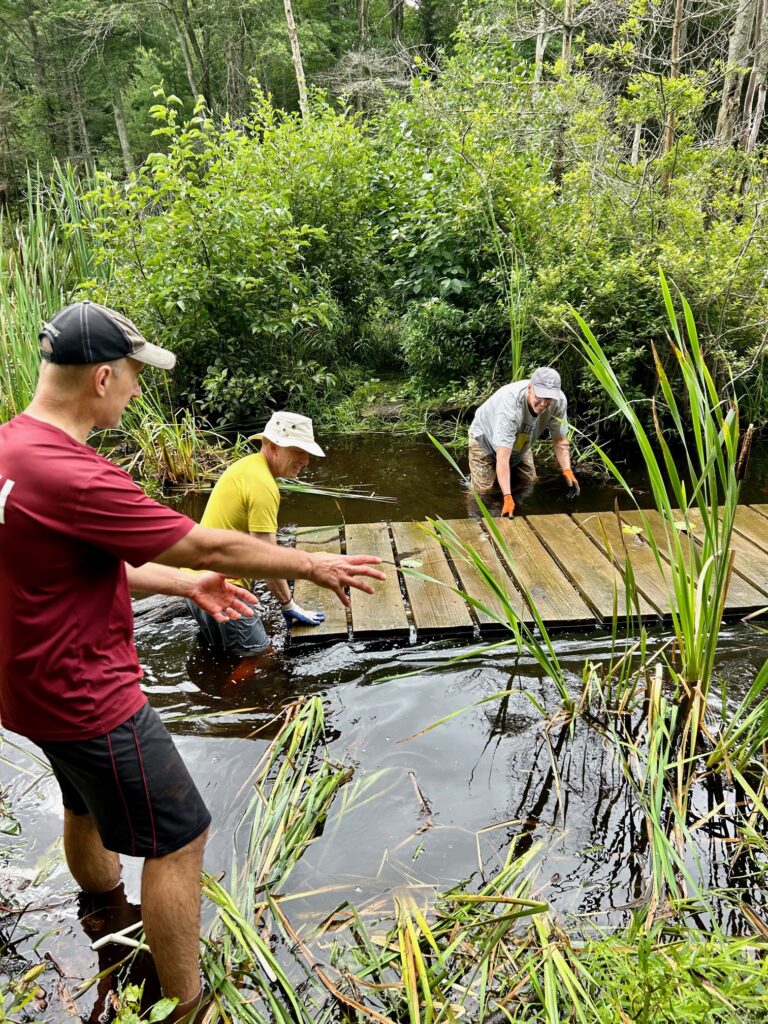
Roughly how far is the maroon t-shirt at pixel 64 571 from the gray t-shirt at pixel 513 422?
3717 millimetres

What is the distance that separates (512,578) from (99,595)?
9.23ft

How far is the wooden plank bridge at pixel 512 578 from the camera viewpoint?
3.61 m

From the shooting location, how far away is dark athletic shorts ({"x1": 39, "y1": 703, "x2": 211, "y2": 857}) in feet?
5.42

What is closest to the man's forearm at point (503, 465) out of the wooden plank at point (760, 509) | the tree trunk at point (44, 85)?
the wooden plank at point (760, 509)

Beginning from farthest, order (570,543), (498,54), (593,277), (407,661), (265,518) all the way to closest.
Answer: (498,54)
(593,277)
(570,543)
(407,661)
(265,518)

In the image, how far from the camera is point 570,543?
4383mm

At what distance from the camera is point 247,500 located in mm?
3217

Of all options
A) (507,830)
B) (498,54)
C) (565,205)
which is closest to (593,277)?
(565,205)

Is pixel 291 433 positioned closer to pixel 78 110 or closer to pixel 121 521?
pixel 121 521

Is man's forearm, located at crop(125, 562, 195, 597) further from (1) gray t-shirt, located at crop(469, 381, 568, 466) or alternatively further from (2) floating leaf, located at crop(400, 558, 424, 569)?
(1) gray t-shirt, located at crop(469, 381, 568, 466)

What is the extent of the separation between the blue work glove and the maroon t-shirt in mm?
1983

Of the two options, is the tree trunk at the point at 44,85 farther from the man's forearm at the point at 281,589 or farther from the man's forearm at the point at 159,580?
the man's forearm at the point at 159,580

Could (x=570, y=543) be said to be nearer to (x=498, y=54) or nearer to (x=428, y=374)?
(x=428, y=374)

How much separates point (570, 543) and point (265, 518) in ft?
7.06
